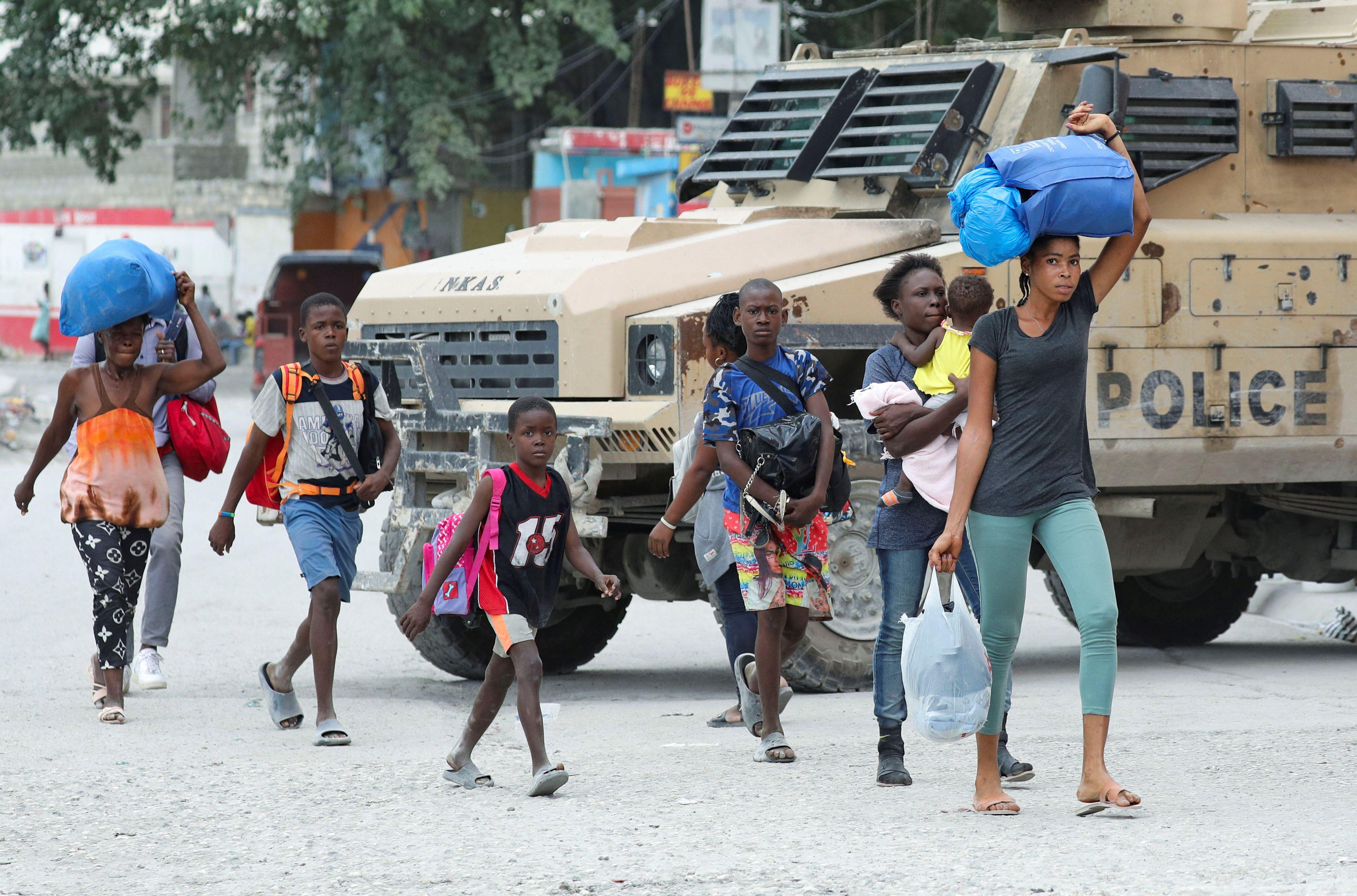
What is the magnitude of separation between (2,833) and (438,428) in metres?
2.68

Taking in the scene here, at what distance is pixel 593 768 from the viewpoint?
576cm

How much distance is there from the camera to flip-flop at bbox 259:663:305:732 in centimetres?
660

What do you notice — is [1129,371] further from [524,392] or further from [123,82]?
[123,82]

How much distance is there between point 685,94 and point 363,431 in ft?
→ 71.7

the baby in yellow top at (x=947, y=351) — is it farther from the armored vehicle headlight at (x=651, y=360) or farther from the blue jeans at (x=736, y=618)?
the armored vehicle headlight at (x=651, y=360)

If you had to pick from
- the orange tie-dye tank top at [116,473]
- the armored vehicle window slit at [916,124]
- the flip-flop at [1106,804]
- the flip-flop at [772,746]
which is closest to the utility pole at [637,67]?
the armored vehicle window slit at [916,124]

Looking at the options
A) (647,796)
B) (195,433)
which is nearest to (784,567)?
(647,796)

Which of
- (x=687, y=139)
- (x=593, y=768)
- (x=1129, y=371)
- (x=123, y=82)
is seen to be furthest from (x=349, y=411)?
(x=123, y=82)

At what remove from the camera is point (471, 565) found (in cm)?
551

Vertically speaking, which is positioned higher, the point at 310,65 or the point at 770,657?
the point at 310,65

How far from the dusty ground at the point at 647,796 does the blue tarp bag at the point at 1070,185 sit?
1528 millimetres

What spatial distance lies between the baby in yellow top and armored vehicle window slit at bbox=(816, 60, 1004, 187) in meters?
2.04

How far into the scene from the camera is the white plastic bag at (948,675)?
4887mm

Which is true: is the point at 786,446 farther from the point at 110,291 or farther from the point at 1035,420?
the point at 110,291
